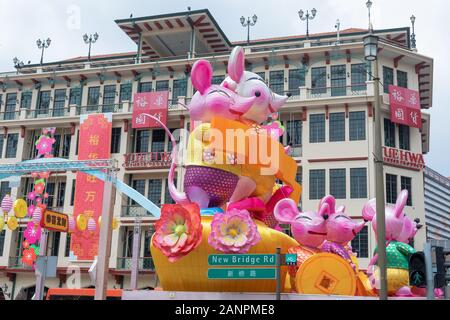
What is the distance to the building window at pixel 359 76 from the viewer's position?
31.5 m

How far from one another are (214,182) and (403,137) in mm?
20495

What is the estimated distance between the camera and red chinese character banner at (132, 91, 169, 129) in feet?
110

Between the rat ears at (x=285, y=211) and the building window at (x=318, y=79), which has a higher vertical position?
the building window at (x=318, y=79)

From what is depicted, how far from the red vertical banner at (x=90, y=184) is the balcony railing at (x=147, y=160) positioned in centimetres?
131

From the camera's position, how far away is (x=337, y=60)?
106 feet

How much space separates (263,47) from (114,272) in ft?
54.4

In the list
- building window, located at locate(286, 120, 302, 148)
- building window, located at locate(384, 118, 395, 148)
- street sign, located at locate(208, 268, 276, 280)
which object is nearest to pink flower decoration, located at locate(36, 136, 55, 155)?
building window, located at locate(286, 120, 302, 148)

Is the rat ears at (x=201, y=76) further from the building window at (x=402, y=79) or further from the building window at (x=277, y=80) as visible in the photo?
the building window at (x=402, y=79)

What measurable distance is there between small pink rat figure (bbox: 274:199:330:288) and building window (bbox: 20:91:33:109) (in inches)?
1104

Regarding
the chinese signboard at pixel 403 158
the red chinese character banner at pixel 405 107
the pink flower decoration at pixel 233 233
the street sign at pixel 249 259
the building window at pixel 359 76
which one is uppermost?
the building window at pixel 359 76

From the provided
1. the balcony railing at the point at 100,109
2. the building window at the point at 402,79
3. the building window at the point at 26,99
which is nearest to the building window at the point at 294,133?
the building window at the point at 402,79

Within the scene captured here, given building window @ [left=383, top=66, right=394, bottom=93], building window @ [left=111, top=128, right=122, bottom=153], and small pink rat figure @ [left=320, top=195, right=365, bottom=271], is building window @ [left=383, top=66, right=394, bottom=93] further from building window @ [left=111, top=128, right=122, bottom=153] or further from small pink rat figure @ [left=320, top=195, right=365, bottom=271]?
small pink rat figure @ [left=320, top=195, right=365, bottom=271]
